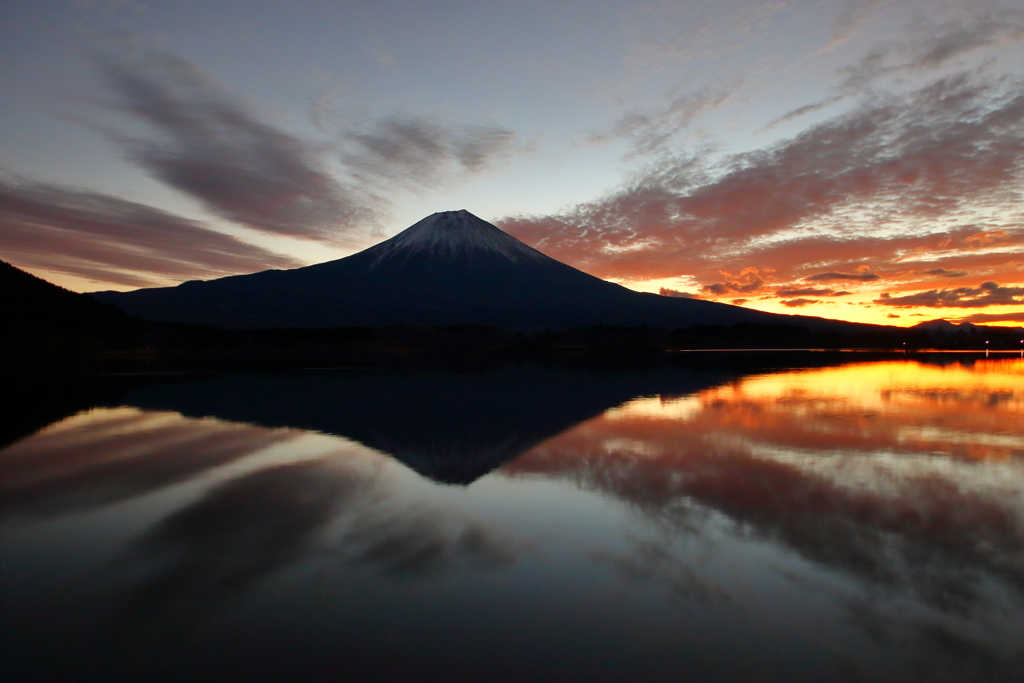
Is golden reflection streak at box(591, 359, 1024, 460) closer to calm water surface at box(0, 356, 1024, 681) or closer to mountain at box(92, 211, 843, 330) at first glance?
calm water surface at box(0, 356, 1024, 681)

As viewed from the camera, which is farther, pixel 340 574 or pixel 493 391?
pixel 493 391

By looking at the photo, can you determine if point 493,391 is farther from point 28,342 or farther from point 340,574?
point 28,342

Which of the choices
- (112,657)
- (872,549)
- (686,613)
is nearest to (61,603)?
(112,657)

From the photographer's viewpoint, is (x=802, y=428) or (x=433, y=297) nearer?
(x=802, y=428)

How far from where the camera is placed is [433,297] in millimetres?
163875

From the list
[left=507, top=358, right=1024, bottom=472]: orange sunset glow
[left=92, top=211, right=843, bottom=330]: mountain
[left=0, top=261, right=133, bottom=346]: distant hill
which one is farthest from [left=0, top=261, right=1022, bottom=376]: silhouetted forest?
[left=507, top=358, right=1024, bottom=472]: orange sunset glow

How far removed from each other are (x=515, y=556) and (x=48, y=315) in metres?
91.4

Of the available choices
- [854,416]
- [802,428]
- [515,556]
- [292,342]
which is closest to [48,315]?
[292,342]

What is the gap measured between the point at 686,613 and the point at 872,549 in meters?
3.05

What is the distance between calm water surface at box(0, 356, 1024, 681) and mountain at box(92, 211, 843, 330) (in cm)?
13316

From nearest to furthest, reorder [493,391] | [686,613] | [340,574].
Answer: [686,613]
[340,574]
[493,391]

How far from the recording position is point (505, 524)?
26.8 feet

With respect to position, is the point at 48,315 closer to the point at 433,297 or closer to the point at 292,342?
the point at 292,342

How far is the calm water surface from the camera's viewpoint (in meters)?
4.87
